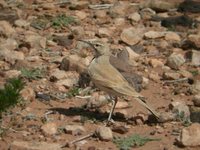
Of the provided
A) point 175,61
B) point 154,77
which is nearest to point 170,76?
point 154,77

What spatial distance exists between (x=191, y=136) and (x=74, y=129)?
136cm

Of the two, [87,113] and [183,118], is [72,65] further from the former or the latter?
[183,118]

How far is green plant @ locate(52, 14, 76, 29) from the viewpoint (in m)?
11.3

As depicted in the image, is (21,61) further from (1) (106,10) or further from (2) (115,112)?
(1) (106,10)

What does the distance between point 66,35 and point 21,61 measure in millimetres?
1572

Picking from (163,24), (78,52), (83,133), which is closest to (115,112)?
(83,133)

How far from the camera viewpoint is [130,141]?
722 cm

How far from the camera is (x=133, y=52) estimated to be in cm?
1023

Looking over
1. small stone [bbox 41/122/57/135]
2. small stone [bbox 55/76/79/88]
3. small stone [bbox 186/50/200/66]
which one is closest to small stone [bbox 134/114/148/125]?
small stone [bbox 41/122/57/135]

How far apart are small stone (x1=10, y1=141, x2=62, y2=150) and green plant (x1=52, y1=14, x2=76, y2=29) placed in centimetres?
455

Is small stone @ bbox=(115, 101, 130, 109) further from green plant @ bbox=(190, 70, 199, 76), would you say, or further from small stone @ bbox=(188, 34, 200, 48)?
small stone @ bbox=(188, 34, 200, 48)

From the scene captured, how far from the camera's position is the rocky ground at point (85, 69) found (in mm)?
7363

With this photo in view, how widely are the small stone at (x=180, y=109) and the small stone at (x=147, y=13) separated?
4.04 meters

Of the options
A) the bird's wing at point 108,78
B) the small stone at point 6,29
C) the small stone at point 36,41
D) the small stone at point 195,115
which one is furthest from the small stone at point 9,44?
the small stone at point 195,115
